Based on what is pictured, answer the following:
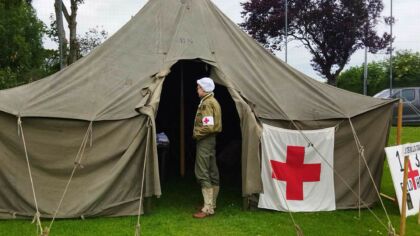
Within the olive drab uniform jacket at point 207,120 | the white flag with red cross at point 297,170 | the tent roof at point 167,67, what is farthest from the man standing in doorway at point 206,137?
the white flag with red cross at point 297,170

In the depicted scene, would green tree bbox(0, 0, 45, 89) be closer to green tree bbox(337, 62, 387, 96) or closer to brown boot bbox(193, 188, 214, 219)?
green tree bbox(337, 62, 387, 96)

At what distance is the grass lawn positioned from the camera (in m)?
4.88

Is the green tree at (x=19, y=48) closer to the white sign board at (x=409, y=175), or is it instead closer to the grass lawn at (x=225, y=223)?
the grass lawn at (x=225, y=223)

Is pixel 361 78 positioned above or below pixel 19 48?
below

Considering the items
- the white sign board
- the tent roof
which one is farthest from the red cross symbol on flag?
the white sign board

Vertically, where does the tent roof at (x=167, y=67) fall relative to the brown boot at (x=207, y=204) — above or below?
above

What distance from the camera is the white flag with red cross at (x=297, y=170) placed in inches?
220

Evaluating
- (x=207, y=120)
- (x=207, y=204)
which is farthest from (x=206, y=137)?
(x=207, y=204)

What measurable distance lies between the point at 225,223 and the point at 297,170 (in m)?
1.09

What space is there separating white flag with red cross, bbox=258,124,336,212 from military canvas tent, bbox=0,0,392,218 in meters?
0.14

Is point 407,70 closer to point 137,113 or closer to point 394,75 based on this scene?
point 394,75

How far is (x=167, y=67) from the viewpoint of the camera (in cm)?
587

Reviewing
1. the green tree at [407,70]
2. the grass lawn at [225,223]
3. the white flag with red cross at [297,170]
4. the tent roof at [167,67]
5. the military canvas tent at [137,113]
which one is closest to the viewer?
the grass lawn at [225,223]

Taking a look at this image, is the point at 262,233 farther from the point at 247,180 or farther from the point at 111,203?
the point at 111,203
